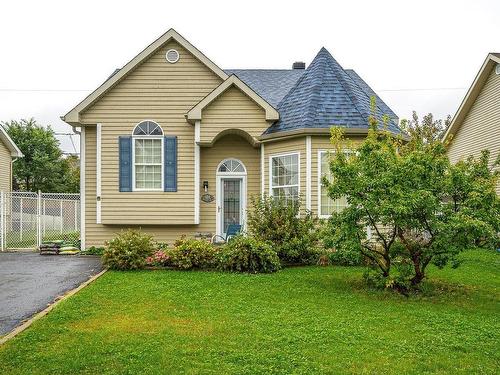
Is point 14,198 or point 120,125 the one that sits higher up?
point 120,125

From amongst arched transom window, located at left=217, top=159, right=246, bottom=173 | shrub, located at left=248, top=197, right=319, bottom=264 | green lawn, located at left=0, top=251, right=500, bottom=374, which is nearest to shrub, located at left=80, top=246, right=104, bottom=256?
arched transom window, located at left=217, top=159, right=246, bottom=173

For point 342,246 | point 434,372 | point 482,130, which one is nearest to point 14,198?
point 342,246

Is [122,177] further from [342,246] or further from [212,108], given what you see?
[342,246]

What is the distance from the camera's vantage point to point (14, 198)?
646 inches

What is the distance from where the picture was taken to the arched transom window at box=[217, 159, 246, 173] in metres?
15.3

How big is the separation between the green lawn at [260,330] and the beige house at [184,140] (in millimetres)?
5029

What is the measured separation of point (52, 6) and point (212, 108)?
4.74 m

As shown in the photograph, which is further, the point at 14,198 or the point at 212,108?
the point at 14,198

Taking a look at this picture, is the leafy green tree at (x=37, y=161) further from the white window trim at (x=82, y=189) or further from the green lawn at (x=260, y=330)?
the green lawn at (x=260, y=330)

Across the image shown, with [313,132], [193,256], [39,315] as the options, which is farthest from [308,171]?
[39,315]

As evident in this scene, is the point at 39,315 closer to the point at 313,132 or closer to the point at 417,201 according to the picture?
the point at 417,201

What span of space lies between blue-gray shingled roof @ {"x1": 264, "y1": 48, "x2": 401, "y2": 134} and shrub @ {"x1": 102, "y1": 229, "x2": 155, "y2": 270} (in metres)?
4.80

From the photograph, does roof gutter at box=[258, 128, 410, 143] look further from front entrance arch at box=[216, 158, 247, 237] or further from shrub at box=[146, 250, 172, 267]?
shrub at box=[146, 250, 172, 267]

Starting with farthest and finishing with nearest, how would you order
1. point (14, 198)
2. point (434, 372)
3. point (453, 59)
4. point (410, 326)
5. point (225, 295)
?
point (453, 59) → point (14, 198) → point (225, 295) → point (410, 326) → point (434, 372)
